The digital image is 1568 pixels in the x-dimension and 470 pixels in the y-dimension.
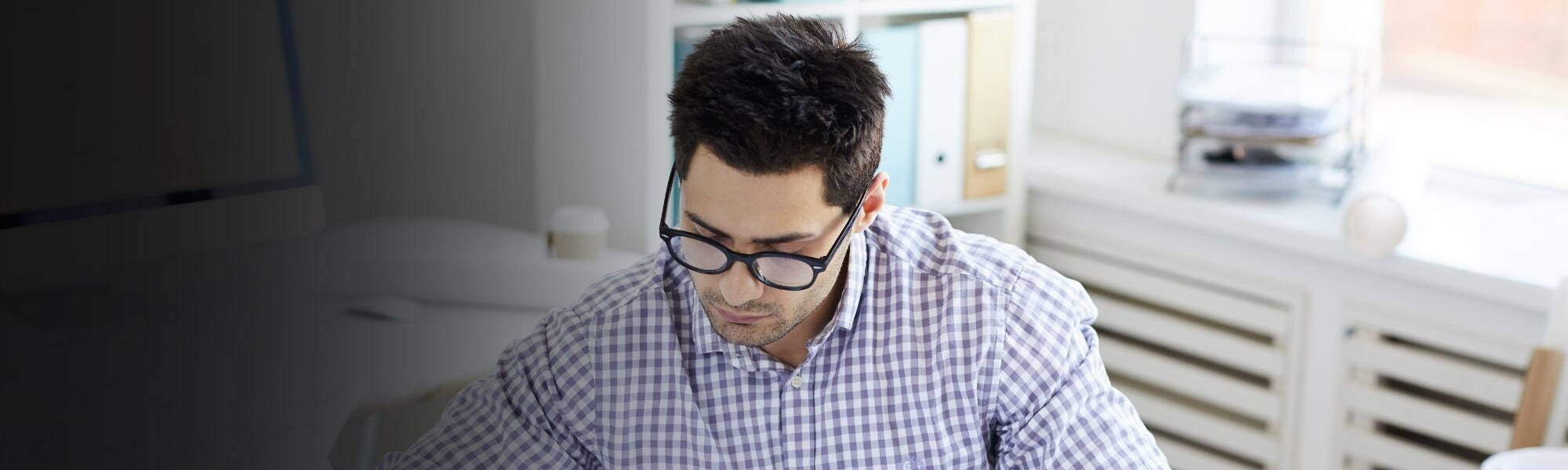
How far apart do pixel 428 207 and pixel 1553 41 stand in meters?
1.72

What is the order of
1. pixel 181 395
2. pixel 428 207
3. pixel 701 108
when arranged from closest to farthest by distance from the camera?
pixel 181 395 → pixel 428 207 → pixel 701 108

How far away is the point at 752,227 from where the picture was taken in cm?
Answer: 86

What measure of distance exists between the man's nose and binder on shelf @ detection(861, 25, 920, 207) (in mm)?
746

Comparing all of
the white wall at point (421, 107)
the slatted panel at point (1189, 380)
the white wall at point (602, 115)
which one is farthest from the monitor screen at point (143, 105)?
the slatted panel at point (1189, 380)

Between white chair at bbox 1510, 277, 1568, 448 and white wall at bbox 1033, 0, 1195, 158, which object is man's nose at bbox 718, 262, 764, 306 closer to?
white chair at bbox 1510, 277, 1568, 448

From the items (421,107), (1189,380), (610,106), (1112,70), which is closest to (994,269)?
(610,106)

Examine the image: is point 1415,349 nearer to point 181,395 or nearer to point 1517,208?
point 1517,208

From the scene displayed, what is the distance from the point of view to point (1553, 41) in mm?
1816

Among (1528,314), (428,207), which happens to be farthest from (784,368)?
(1528,314)

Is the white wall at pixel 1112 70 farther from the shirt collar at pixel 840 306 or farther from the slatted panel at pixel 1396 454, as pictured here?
the shirt collar at pixel 840 306

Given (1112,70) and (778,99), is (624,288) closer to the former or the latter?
(778,99)

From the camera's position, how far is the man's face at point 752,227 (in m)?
0.85

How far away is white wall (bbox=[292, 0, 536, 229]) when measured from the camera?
0.54 metres

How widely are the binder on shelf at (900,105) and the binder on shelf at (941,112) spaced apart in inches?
0.5
